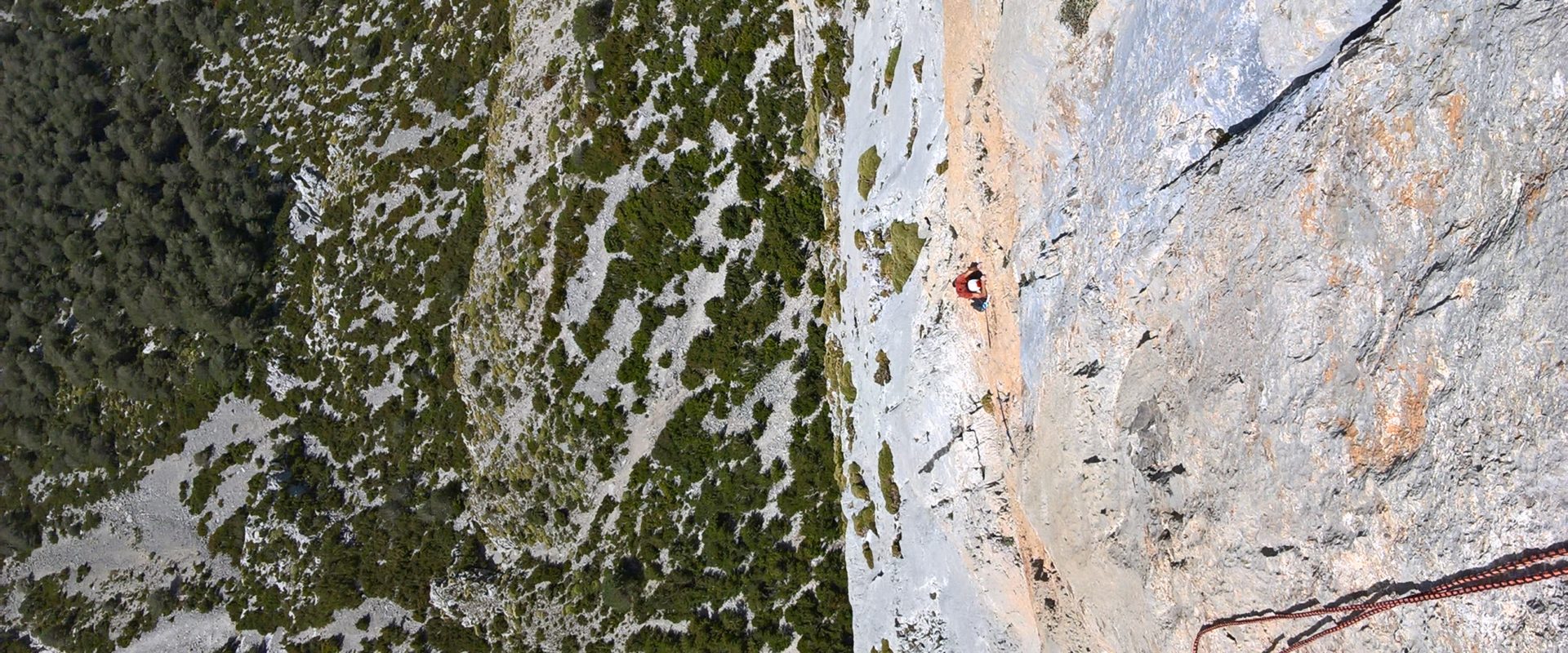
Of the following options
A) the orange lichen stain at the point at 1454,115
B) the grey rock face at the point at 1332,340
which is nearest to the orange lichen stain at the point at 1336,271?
the grey rock face at the point at 1332,340

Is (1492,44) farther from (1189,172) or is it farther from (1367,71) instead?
(1189,172)

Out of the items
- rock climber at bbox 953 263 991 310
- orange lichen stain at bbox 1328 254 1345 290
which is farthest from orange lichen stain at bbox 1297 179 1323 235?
rock climber at bbox 953 263 991 310

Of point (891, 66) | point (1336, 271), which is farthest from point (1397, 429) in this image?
point (891, 66)

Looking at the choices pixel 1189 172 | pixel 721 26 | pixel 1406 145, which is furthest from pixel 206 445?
pixel 1406 145

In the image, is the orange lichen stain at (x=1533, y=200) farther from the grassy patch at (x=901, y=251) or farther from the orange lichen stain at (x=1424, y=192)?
the grassy patch at (x=901, y=251)

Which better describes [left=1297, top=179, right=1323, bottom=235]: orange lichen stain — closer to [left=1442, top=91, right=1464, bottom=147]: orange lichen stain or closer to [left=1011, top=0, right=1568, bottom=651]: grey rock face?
[left=1011, top=0, right=1568, bottom=651]: grey rock face
